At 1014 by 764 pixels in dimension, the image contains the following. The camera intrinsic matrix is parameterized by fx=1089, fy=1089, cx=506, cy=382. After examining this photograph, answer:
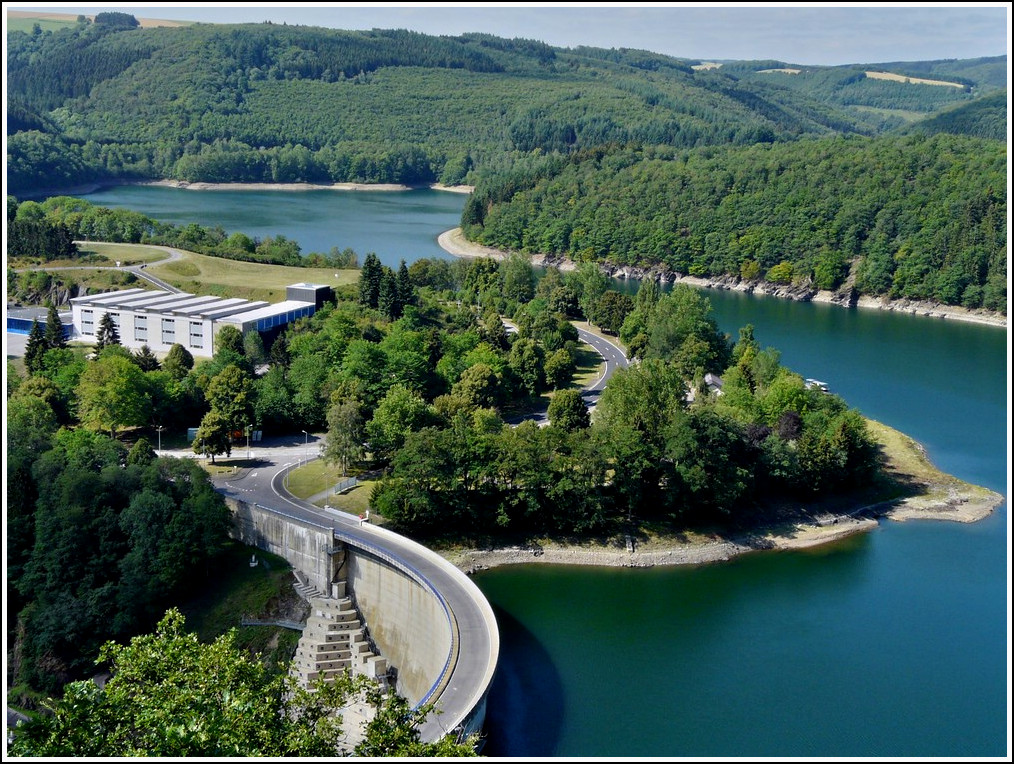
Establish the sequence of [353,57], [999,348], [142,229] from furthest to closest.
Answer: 1. [353,57]
2. [142,229]
3. [999,348]

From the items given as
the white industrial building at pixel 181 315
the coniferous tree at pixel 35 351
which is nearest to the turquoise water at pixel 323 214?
the white industrial building at pixel 181 315

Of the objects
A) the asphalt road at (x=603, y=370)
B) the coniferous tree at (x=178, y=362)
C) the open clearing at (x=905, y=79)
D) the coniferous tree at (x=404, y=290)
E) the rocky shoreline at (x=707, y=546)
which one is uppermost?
the open clearing at (x=905, y=79)

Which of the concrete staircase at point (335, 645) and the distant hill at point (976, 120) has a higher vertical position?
the distant hill at point (976, 120)

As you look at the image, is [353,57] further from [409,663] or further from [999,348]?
[409,663]

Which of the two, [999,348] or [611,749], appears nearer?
[611,749]

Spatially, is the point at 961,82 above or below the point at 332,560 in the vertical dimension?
Result: above

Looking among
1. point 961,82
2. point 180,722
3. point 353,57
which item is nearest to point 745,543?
point 180,722

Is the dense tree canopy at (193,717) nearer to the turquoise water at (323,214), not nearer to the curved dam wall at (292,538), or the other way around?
the curved dam wall at (292,538)
